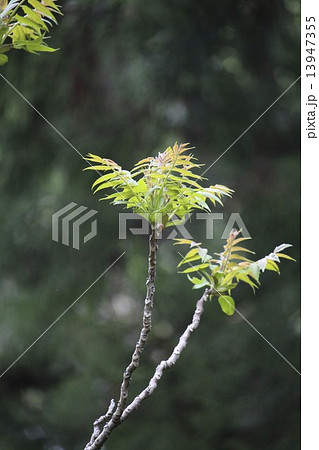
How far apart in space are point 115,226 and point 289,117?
0.40 m

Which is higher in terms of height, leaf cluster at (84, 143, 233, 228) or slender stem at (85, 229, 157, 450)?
leaf cluster at (84, 143, 233, 228)

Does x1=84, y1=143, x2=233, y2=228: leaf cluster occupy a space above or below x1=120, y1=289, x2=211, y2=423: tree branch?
above

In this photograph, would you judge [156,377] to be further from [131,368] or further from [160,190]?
[160,190]

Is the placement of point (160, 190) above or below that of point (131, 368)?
above

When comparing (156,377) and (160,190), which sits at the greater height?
(160,190)

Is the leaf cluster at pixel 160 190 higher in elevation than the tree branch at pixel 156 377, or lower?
higher

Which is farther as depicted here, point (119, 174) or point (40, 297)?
point (40, 297)

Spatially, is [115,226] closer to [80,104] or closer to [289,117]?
[80,104]

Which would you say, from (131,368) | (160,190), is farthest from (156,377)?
(160,190)

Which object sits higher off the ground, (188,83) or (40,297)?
(188,83)

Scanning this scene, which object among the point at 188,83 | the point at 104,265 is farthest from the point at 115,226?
the point at 188,83

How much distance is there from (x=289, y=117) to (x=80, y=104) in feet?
1.37

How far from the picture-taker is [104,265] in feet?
3.78

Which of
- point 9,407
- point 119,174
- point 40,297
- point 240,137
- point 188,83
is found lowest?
point 9,407
